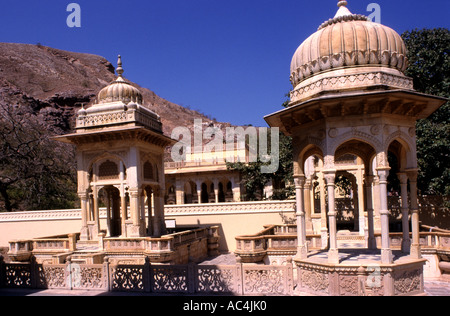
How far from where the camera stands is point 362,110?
24.0 feet

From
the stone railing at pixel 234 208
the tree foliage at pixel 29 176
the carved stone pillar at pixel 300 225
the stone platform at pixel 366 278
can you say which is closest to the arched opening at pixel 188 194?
the tree foliage at pixel 29 176

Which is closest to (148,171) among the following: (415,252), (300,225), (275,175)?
(300,225)

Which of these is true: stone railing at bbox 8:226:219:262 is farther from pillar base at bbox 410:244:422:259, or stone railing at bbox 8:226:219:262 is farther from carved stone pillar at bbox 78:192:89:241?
pillar base at bbox 410:244:422:259

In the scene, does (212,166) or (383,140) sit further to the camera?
(212,166)

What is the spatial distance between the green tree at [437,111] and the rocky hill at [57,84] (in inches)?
1864

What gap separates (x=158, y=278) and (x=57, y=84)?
7191 centimetres

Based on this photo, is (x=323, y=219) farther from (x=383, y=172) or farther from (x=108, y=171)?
(x=108, y=171)

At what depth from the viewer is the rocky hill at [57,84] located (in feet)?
201

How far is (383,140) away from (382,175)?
2.18 ft

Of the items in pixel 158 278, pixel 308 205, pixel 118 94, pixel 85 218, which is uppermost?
pixel 118 94

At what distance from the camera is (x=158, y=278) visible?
7812mm

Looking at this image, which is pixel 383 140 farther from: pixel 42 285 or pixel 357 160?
pixel 357 160

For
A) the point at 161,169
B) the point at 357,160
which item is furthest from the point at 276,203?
the point at 161,169

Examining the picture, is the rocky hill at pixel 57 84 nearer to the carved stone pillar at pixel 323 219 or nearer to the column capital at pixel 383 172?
the carved stone pillar at pixel 323 219
